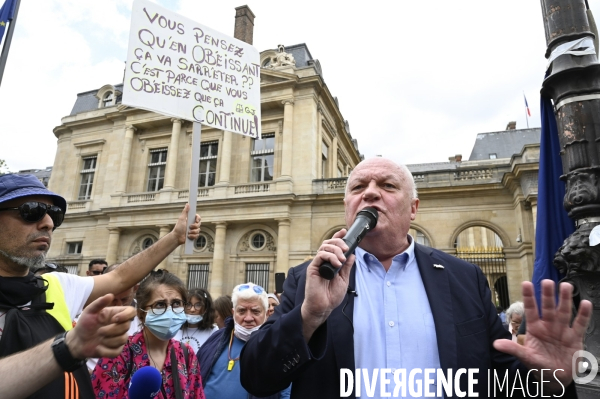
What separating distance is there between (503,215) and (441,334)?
1674 centimetres

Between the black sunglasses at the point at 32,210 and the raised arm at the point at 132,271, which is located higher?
the black sunglasses at the point at 32,210

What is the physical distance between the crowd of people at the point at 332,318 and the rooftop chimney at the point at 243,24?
2308 cm

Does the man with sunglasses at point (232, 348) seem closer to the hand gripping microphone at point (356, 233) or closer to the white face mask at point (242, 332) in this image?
the white face mask at point (242, 332)

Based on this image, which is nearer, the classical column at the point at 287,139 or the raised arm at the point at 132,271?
the raised arm at the point at 132,271

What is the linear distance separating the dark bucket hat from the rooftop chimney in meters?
22.9

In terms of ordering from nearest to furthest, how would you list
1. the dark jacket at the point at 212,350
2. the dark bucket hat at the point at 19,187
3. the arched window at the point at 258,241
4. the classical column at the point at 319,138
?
1. the dark bucket hat at the point at 19,187
2. the dark jacket at the point at 212,350
3. the arched window at the point at 258,241
4. the classical column at the point at 319,138

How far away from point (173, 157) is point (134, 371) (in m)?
19.9

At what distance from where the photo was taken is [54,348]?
52.7 inches

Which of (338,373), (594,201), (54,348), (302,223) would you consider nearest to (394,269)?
(338,373)

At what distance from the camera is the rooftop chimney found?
23094 mm

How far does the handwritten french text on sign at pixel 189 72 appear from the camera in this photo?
4.08m

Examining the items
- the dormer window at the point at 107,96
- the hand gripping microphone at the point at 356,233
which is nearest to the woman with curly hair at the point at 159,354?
the hand gripping microphone at the point at 356,233

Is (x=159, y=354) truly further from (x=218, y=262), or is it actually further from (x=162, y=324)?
(x=218, y=262)

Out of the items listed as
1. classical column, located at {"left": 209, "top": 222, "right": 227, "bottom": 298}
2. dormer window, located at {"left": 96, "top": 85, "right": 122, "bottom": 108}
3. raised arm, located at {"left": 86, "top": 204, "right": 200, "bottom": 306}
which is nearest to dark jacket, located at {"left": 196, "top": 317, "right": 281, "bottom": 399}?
raised arm, located at {"left": 86, "top": 204, "right": 200, "bottom": 306}
